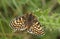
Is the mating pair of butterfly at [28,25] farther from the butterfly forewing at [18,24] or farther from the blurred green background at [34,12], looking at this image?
the blurred green background at [34,12]

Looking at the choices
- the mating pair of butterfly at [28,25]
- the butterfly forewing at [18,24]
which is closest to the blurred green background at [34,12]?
the mating pair of butterfly at [28,25]

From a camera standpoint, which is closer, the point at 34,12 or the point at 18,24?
the point at 18,24

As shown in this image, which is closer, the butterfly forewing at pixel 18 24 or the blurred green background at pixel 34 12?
the butterfly forewing at pixel 18 24

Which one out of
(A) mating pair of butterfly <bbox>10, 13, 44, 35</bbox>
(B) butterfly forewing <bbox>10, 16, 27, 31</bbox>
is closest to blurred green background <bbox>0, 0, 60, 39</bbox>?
(A) mating pair of butterfly <bbox>10, 13, 44, 35</bbox>

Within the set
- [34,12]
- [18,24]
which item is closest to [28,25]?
[18,24]

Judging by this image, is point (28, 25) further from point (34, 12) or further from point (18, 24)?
point (34, 12)

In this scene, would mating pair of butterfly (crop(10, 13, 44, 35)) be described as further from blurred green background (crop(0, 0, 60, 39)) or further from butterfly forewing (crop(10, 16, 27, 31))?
blurred green background (crop(0, 0, 60, 39))

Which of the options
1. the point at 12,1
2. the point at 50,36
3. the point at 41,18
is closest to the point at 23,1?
the point at 12,1
